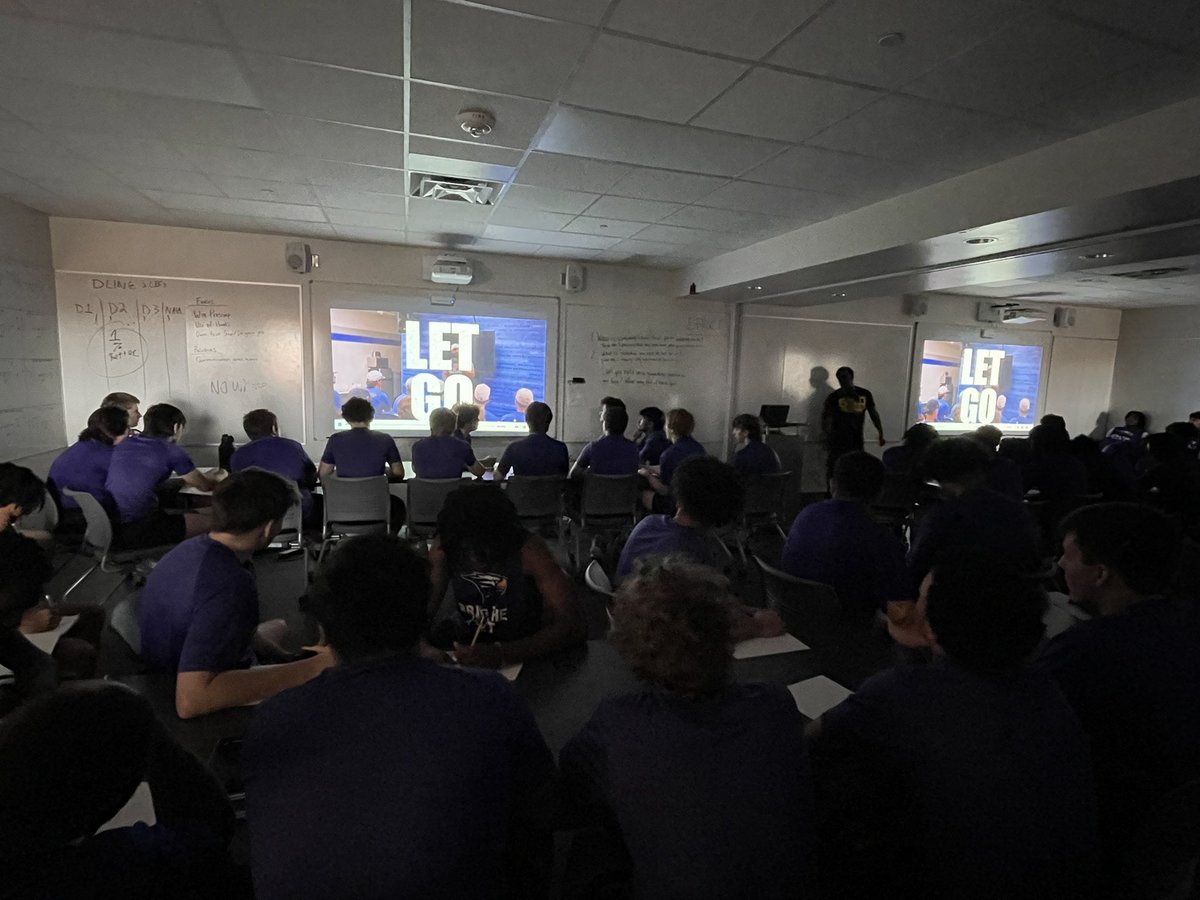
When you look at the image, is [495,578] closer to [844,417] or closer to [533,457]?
[533,457]

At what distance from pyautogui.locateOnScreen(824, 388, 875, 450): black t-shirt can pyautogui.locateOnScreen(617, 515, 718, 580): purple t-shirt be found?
207 inches

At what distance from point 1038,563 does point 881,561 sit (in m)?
1.04

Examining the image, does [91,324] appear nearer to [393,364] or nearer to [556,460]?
[393,364]

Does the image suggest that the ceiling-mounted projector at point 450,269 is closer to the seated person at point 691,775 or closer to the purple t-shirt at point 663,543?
the purple t-shirt at point 663,543

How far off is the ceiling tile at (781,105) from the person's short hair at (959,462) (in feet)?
5.10

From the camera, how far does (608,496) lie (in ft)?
14.2

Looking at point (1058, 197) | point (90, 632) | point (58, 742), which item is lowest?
point (90, 632)

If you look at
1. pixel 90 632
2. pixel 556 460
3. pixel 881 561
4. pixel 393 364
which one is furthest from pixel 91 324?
pixel 881 561

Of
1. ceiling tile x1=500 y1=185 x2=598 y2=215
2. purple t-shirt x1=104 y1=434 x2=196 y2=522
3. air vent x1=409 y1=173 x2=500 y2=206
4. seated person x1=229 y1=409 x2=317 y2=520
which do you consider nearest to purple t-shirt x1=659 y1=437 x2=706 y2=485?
ceiling tile x1=500 y1=185 x2=598 y2=215

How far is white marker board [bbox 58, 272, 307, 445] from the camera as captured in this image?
5.07 metres

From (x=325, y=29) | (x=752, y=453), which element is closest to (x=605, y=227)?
(x=752, y=453)

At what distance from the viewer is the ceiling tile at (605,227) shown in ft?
15.1

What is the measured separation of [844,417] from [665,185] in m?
4.18

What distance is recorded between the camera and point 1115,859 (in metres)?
1.22
